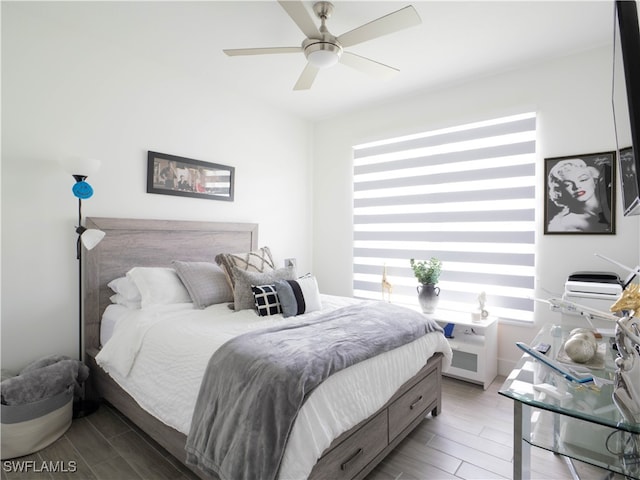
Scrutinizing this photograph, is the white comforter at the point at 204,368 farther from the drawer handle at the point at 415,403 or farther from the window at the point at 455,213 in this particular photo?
the window at the point at 455,213

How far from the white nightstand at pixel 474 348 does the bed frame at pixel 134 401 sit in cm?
67

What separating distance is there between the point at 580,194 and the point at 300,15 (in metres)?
2.54

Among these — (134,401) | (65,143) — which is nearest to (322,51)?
(65,143)

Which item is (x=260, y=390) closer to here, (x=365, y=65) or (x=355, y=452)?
(x=355, y=452)

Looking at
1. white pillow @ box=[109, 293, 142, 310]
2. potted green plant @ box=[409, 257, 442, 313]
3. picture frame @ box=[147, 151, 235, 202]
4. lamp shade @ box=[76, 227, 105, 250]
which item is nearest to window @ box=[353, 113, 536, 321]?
potted green plant @ box=[409, 257, 442, 313]

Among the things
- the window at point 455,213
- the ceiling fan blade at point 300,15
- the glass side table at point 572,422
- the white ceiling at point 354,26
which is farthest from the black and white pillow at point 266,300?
the white ceiling at point 354,26

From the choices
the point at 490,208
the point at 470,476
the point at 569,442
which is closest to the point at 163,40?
the point at 490,208

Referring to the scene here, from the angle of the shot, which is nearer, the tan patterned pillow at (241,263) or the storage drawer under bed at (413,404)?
the storage drawer under bed at (413,404)

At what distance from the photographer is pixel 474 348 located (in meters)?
2.87

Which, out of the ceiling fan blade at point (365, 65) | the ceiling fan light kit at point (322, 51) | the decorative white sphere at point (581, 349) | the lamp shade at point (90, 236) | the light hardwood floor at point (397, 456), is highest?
the ceiling fan blade at point (365, 65)

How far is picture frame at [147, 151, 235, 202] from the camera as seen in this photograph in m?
2.92

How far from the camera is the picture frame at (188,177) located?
2.92 metres

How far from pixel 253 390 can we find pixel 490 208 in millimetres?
2779

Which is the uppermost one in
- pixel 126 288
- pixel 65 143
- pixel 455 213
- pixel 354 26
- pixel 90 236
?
pixel 354 26
